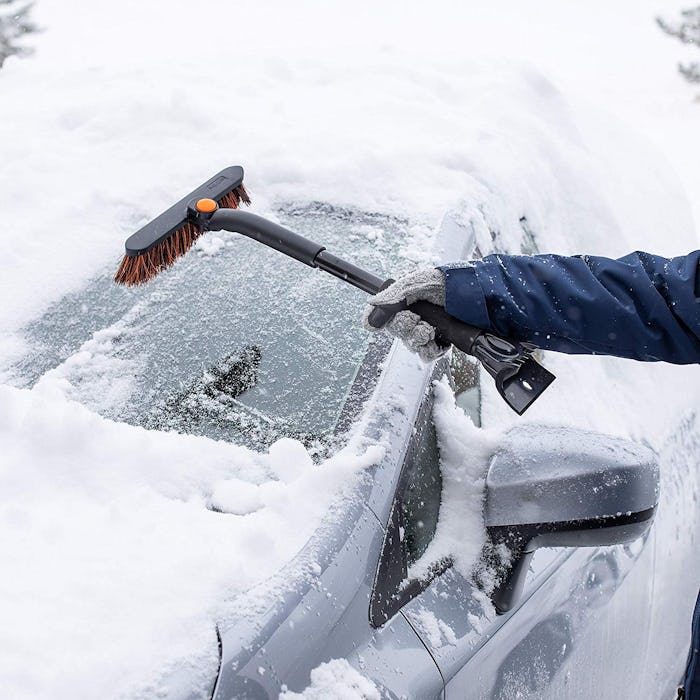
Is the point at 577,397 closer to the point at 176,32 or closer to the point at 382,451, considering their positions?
the point at 382,451

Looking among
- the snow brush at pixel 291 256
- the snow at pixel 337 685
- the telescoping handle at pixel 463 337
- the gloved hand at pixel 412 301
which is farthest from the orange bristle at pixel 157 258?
the snow at pixel 337 685

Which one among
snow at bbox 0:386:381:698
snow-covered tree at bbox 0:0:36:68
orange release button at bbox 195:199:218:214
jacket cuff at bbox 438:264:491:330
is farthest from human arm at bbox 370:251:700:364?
snow-covered tree at bbox 0:0:36:68

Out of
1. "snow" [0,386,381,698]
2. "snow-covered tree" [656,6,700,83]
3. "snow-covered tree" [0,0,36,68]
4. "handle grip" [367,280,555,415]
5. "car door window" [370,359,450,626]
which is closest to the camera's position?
"snow" [0,386,381,698]

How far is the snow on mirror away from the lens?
163 cm

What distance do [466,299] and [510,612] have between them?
1.97ft

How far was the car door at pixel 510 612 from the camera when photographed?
4.63 feet

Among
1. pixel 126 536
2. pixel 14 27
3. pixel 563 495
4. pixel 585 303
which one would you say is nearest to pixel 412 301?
pixel 585 303

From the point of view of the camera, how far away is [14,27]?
15.0m

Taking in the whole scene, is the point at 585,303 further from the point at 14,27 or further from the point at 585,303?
the point at 14,27

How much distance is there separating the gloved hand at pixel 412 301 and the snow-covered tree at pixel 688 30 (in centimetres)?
1626

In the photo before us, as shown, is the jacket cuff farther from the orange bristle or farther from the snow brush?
the orange bristle

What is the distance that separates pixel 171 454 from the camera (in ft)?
4.62

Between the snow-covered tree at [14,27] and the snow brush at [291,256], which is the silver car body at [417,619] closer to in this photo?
the snow brush at [291,256]

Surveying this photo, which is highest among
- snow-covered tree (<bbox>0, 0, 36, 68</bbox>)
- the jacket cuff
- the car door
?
the jacket cuff
